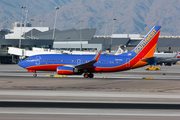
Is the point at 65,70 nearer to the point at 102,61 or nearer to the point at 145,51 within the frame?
the point at 102,61

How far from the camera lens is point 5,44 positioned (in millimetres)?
138125

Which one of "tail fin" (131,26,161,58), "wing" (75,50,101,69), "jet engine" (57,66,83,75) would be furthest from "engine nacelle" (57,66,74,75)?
"tail fin" (131,26,161,58)

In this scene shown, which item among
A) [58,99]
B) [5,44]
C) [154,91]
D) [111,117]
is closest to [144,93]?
[154,91]

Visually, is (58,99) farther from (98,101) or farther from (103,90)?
(103,90)

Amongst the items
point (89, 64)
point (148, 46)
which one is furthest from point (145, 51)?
point (89, 64)

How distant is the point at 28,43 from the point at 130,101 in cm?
12172

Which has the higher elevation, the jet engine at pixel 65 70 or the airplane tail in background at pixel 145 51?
the airplane tail in background at pixel 145 51

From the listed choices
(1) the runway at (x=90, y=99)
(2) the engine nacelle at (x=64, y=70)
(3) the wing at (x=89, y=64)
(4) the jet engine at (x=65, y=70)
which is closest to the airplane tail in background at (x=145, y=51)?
(3) the wing at (x=89, y=64)

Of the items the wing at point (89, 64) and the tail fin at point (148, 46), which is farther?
the tail fin at point (148, 46)

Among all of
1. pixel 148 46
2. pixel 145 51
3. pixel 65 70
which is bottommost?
pixel 65 70

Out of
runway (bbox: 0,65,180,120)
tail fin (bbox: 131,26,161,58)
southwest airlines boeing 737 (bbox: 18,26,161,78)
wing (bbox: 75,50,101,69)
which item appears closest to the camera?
runway (bbox: 0,65,180,120)

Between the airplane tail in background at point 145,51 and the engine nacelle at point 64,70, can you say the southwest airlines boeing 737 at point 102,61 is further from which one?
the engine nacelle at point 64,70

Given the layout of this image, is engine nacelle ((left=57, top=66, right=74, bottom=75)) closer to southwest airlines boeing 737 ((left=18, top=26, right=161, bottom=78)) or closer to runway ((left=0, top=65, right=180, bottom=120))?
southwest airlines boeing 737 ((left=18, top=26, right=161, bottom=78))

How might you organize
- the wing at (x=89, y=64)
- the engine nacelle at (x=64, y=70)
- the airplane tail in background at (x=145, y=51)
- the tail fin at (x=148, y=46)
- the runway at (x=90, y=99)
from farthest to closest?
the tail fin at (x=148, y=46) < the airplane tail in background at (x=145, y=51) < the wing at (x=89, y=64) < the engine nacelle at (x=64, y=70) < the runway at (x=90, y=99)
